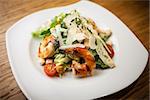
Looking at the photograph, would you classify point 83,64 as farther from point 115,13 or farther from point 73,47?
point 115,13

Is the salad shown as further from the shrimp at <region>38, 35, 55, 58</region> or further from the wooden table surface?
the wooden table surface

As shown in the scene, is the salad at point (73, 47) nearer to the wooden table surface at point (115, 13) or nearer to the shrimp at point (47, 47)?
the shrimp at point (47, 47)

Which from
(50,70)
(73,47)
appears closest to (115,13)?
(73,47)

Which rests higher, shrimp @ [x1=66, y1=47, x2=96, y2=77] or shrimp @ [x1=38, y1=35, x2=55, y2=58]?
shrimp @ [x1=38, y1=35, x2=55, y2=58]

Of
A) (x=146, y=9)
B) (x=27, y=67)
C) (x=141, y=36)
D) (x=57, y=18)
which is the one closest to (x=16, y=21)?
(x=57, y=18)

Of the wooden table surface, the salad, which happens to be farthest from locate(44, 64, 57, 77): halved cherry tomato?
the wooden table surface


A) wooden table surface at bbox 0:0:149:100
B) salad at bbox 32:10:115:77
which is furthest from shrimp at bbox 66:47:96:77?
wooden table surface at bbox 0:0:149:100
